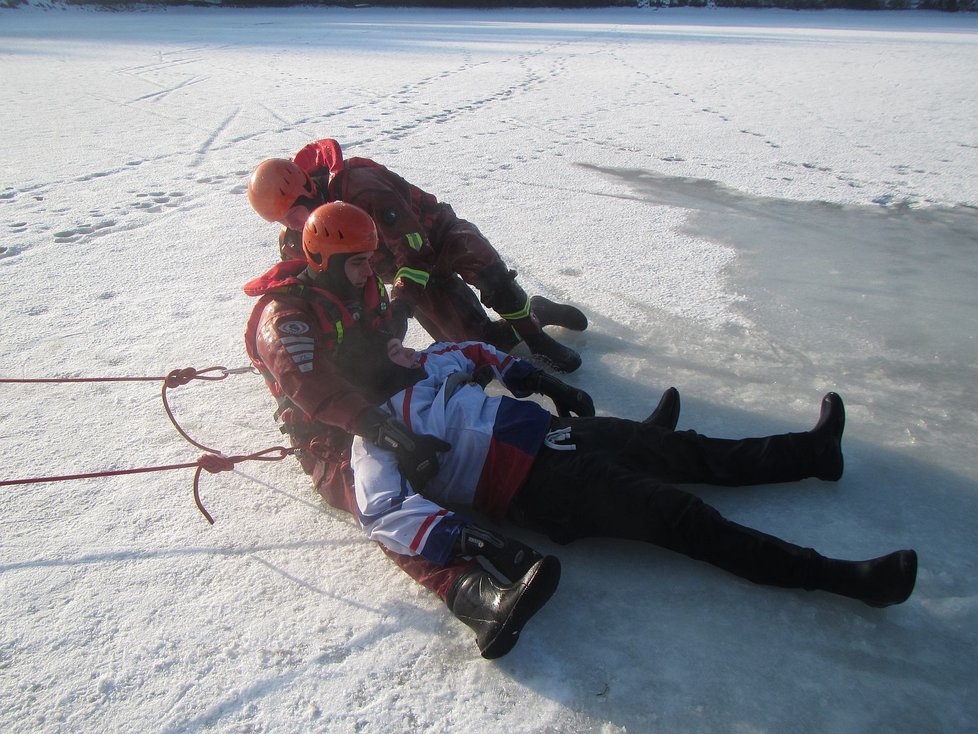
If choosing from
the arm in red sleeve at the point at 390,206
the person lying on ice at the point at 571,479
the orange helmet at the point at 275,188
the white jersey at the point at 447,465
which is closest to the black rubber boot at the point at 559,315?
the arm in red sleeve at the point at 390,206

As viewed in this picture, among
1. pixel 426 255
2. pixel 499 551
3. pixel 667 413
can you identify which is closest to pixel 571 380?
pixel 667 413

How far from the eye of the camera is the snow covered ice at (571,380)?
175 cm

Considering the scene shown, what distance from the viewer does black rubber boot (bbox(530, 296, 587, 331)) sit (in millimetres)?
3428

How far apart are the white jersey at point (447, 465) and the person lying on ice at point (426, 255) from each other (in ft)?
2.17

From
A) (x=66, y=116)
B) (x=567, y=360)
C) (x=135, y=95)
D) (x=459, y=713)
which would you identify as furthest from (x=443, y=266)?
(x=135, y=95)

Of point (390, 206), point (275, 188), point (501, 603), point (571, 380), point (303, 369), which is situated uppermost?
point (275, 188)

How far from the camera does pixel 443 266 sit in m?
3.30

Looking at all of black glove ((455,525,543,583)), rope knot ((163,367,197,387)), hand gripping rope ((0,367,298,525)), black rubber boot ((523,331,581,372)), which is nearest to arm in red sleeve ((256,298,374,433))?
hand gripping rope ((0,367,298,525))

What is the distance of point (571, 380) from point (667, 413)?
0.64 meters

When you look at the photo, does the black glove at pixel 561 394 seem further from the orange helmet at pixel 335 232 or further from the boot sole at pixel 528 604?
the boot sole at pixel 528 604

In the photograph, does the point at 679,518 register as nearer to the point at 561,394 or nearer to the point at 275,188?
the point at 561,394

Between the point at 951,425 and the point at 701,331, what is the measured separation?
1.08 meters

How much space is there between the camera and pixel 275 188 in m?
2.70

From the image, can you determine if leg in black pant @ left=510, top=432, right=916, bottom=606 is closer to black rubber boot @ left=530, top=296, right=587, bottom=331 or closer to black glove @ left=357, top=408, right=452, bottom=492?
black glove @ left=357, top=408, right=452, bottom=492
